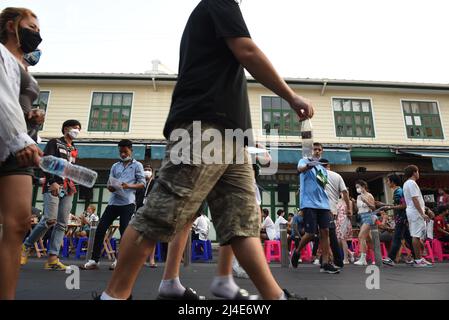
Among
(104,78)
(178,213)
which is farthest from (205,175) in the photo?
(104,78)

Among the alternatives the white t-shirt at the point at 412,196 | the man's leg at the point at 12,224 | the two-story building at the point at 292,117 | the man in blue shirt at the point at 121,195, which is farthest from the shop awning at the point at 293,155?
the man's leg at the point at 12,224

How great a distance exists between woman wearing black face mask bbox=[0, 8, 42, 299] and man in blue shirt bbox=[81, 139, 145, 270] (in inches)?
127

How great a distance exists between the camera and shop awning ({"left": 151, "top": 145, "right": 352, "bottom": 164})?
39.2 ft

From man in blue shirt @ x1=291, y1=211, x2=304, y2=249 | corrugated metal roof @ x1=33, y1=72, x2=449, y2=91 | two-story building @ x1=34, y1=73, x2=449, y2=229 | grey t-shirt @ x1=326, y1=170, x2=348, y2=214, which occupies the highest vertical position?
corrugated metal roof @ x1=33, y1=72, x2=449, y2=91

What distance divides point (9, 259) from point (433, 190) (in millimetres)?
15410

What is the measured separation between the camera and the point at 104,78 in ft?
46.6

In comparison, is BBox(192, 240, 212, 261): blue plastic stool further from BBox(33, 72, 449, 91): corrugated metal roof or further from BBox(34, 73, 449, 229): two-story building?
BBox(33, 72, 449, 91): corrugated metal roof

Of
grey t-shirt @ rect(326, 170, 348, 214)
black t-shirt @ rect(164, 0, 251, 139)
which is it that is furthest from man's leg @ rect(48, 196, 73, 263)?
grey t-shirt @ rect(326, 170, 348, 214)

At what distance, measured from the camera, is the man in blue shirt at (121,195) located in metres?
4.92

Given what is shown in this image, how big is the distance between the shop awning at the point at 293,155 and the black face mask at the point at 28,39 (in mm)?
9779

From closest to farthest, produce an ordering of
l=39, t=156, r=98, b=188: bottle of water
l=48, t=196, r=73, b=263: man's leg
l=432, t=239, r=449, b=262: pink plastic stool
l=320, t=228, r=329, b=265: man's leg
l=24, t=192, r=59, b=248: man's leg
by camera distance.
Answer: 1. l=39, t=156, r=98, b=188: bottle of water
2. l=24, t=192, r=59, b=248: man's leg
3. l=48, t=196, r=73, b=263: man's leg
4. l=320, t=228, r=329, b=265: man's leg
5. l=432, t=239, r=449, b=262: pink plastic stool

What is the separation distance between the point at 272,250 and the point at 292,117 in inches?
291

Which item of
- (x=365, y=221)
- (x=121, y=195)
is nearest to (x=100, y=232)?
(x=121, y=195)
